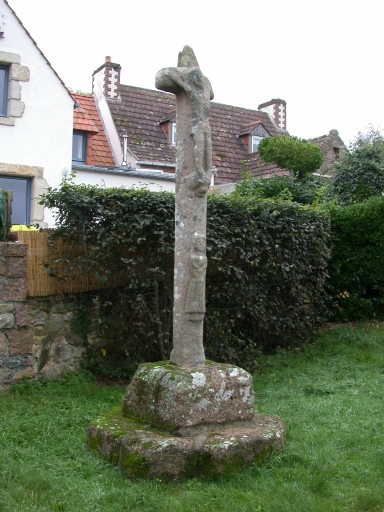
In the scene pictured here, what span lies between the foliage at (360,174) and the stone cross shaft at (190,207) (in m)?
9.29

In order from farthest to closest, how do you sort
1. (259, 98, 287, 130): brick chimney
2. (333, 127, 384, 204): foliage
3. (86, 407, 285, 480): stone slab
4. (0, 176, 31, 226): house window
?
(259, 98, 287, 130): brick chimney
(333, 127, 384, 204): foliage
(0, 176, 31, 226): house window
(86, 407, 285, 480): stone slab

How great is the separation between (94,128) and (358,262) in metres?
9.03

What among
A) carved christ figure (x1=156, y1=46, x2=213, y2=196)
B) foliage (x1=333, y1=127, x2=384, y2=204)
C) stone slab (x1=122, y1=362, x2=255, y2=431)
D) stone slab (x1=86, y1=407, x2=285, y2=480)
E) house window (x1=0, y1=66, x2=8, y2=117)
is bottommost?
stone slab (x1=86, y1=407, x2=285, y2=480)

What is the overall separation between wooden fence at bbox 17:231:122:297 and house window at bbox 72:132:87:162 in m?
9.58

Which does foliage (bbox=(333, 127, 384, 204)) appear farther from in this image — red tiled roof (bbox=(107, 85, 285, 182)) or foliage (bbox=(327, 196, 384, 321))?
red tiled roof (bbox=(107, 85, 285, 182))

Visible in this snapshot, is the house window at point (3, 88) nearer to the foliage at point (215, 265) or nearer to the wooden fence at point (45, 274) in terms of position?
the foliage at point (215, 265)

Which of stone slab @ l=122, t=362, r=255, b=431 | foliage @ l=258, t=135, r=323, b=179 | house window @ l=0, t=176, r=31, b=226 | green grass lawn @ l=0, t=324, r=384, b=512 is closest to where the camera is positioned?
green grass lawn @ l=0, t=324, r=384, b=512

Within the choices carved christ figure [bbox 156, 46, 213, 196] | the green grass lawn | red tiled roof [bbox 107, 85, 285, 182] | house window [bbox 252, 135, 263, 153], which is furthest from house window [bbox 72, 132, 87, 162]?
carved christ figure [bbox 156, 46, 213, 196]

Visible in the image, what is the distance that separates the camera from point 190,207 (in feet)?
18.0

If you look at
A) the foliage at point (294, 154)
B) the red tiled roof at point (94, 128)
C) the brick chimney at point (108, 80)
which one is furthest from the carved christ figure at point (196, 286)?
the brick chimney at point (108, 80)

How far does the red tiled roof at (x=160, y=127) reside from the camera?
64.3 feet

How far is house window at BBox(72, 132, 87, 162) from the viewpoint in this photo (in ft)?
57.0

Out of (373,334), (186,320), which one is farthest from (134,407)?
(373,334)

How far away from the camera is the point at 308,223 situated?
10.3 meters
